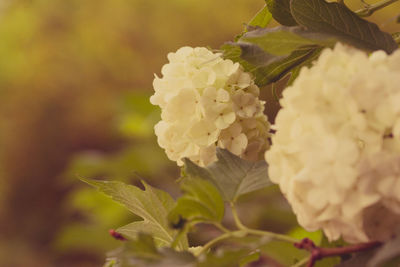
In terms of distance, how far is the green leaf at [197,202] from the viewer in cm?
23

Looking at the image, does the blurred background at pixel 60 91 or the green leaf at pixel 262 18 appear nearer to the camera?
the green leaf at pixel 262 18

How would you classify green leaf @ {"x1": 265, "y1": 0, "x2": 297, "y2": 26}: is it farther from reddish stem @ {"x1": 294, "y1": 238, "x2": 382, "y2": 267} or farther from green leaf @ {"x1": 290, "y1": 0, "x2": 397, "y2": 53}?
reddish stem @ {"x1": 294, "y1": 238, "x2": 382, "y2": 267}

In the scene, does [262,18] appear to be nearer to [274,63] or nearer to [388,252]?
[274,63]

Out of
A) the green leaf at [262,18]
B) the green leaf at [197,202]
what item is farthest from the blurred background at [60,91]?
the green leaf at [197,202]

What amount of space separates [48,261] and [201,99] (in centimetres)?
188

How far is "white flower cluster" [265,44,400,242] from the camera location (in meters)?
0.20

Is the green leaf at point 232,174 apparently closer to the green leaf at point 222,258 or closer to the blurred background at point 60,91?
the green leaf at point 222,258

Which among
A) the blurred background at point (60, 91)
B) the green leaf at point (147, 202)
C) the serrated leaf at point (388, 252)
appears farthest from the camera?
the blurred background at point (60, 91)

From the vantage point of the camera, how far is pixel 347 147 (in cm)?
20

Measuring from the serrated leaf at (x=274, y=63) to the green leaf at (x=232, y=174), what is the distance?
5cm

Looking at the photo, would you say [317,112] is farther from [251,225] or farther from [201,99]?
[251,225]

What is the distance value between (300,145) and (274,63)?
101 millimetres

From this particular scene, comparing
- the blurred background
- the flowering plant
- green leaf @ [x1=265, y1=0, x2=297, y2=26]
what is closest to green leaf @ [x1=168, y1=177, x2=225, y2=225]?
the flowering plant

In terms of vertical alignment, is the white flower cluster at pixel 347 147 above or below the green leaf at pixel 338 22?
below
